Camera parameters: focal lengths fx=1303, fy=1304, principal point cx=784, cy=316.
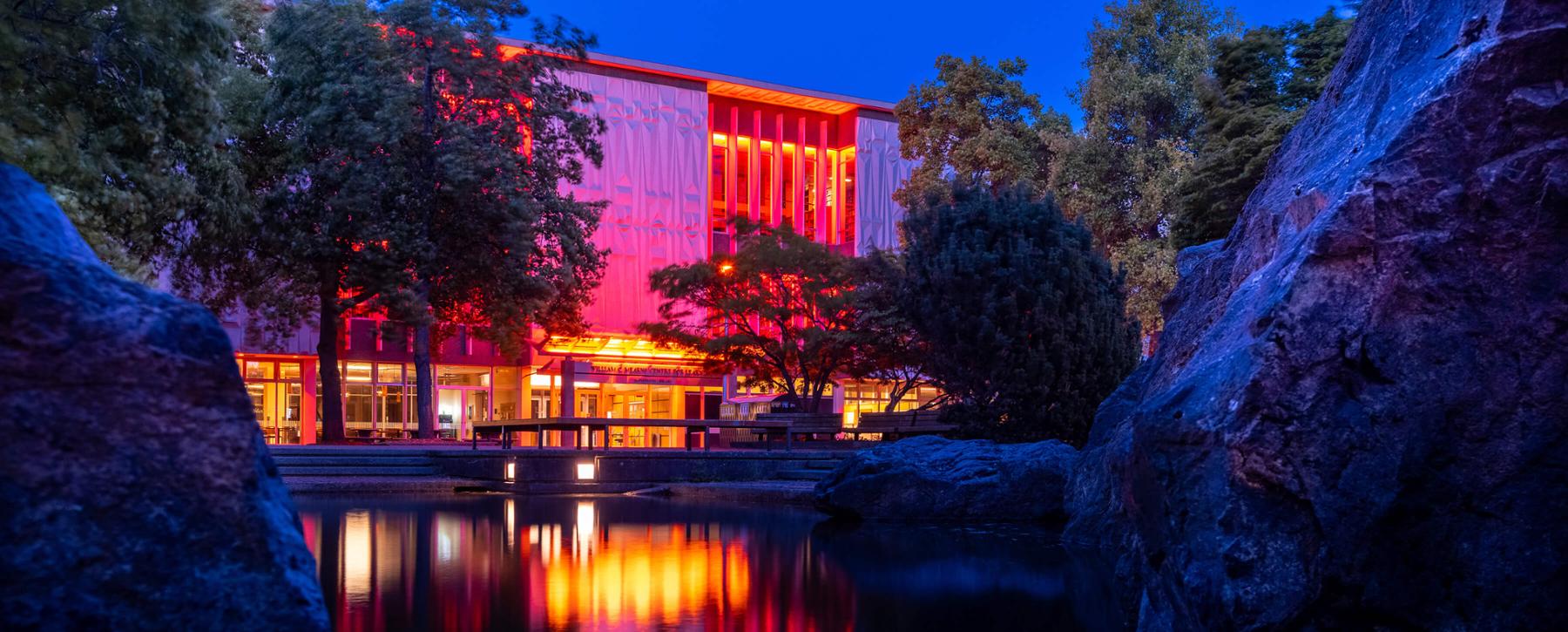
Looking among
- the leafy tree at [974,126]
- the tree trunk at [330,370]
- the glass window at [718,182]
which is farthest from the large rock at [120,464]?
the glass window at [718,182]

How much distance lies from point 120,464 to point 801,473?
60.5 feet

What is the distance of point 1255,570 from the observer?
14.9 ft

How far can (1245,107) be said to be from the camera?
27859 millimetres

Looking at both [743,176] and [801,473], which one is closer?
[801,473]

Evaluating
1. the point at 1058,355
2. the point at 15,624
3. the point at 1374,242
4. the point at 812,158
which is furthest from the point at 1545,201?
the point at 812,158

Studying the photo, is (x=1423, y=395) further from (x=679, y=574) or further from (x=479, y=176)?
→ (x=479, y=176)

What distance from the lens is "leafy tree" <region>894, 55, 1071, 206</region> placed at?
36625mm

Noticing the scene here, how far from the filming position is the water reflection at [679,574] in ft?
21.3

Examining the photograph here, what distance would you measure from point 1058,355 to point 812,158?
104ft

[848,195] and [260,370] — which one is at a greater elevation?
[848,195]

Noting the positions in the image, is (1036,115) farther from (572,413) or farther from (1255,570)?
(1255,570)

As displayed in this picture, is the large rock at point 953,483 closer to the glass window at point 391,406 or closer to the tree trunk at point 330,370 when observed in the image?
the tree trunk at point 330,370

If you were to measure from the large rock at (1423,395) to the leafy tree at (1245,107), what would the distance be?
21628 mm

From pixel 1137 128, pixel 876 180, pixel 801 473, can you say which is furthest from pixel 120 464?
pixel 876 180
